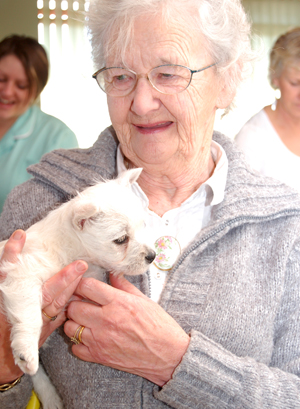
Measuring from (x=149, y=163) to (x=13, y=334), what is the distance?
72 centimetres

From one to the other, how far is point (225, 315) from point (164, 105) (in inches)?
27.8

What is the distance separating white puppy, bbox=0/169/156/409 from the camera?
3.40 ft

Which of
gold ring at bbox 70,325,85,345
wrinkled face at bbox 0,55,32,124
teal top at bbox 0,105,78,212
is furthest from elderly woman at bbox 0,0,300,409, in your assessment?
wrinkled face at bbox 0,55,32,124

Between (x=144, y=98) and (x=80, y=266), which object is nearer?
(x=80, y=266)

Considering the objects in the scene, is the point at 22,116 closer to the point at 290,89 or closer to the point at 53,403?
the point at 290,89

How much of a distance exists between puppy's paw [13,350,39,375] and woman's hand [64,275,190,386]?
0.56ft

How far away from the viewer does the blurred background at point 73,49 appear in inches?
199

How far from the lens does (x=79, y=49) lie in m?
5.66

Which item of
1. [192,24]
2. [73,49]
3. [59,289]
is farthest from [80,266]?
[73,49]

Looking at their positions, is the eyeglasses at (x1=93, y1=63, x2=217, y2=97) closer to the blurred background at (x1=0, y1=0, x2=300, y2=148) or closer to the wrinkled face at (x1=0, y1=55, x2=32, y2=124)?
the wrinkled face at (x1=0, y1=55, x2=32, y2=124)

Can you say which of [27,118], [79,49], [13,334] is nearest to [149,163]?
[13,334]

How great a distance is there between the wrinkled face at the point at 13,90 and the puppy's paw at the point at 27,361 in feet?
6.00

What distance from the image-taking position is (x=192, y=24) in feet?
4.17

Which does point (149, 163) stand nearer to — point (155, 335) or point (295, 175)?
point (155, 335)
